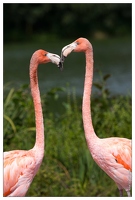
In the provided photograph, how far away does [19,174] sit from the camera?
3385 mm

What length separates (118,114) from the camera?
5965 mm

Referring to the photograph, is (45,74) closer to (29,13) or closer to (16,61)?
(16,61)

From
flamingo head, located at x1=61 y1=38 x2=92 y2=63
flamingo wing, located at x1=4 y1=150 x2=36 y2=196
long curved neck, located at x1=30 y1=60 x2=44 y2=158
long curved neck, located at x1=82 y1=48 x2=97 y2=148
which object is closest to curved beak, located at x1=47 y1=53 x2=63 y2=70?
flamingo head, located at x1=61 y1=38 x2=92 y2=63

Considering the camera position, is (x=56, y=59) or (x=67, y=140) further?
(x=67, y=140)

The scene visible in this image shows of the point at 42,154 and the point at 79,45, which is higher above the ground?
the point at 79,45

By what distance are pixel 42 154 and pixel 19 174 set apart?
0.20 metres

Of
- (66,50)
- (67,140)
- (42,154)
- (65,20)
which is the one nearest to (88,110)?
(42,154)

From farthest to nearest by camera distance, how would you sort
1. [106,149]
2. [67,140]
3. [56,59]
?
[67,140] → [106,149] → [56,59]

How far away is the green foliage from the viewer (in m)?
5.25

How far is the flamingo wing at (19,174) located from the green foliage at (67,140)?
1.66 metres

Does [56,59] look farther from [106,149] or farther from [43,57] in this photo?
[106,149]

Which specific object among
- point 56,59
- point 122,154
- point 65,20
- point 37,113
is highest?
point 65,20

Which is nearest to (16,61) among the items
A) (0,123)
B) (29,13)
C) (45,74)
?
(45,74)

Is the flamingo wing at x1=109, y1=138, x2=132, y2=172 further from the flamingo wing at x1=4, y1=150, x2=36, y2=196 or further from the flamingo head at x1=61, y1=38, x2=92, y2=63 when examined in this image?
the flamingo head at x1=61, y1=38, x2=92, y2=63
